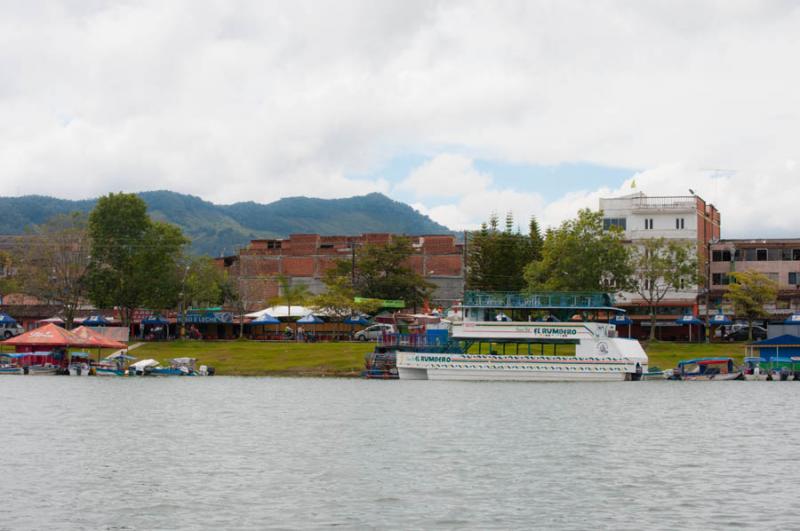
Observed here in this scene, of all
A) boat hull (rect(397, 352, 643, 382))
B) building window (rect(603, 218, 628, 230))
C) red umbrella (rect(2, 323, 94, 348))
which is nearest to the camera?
boat hull (rect(397, 352, 643, 382))

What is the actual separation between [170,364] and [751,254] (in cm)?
6472

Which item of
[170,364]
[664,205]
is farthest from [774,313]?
[170,364]

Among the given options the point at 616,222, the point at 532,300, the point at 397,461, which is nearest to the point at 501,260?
the point at 616,222

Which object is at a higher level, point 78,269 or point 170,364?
point 78,269

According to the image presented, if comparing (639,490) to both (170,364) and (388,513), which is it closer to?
(388,513)

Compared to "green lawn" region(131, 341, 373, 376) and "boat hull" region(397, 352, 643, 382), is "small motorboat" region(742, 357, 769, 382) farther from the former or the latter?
"green lawn" region(131, 341, 373, 376)

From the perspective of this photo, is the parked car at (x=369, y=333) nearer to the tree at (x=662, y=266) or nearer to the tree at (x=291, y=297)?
the tree at (x=291, y=297)

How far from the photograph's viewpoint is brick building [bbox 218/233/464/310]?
458 ft

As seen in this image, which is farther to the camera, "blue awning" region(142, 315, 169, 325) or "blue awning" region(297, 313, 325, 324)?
"blue awning" region(142, 315, 169, 325)

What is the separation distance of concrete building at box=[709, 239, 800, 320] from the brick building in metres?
32.7

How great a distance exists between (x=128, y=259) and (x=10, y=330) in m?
15.4

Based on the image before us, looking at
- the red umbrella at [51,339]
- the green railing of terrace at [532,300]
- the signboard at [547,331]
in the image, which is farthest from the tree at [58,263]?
the signboard at [547,331]

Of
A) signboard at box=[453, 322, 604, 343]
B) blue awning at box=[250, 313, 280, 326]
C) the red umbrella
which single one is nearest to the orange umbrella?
the red umbrella

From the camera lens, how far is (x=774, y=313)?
115 meters
